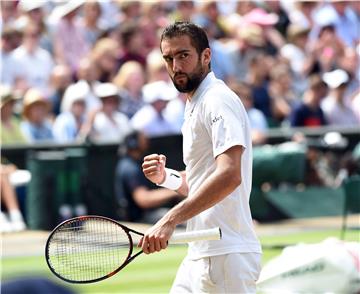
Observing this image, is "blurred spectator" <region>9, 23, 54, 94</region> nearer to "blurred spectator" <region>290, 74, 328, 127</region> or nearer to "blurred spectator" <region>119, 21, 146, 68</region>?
"blurred spectator" <region>119, 21, 146, 68</region>

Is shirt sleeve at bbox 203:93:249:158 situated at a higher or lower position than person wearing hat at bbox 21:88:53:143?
higher

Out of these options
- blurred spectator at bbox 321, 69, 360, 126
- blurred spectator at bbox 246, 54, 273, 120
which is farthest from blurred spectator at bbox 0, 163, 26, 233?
blurred spectator at bbox 321, 69, 360, 126

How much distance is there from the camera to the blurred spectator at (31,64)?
13.6 meters

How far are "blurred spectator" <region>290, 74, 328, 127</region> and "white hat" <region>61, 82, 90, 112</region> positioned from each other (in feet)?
10.8

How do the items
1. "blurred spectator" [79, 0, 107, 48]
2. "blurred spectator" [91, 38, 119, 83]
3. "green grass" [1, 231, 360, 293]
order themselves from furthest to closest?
"blurred spectator" [79, 0, 107, 48] → "blurred spectator" [91, 38, 119, 83] → "green grass" [1, 231, 360, 293]

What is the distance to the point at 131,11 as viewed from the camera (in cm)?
1581

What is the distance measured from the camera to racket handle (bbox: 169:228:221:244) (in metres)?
4.55

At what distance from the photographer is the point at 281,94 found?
15.9 m

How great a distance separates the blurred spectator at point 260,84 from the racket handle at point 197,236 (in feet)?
35.2

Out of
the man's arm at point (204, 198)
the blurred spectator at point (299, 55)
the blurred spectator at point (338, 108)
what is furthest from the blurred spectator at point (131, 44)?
the man's arm at point (204, 198)

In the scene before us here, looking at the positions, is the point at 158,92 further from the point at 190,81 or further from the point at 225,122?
the point at 225,122

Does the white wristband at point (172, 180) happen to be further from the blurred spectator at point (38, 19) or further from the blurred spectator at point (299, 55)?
the blurred spectator at point (299, 55)

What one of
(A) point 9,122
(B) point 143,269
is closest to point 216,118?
(B) point 143,269

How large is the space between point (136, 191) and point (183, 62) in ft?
25.4
